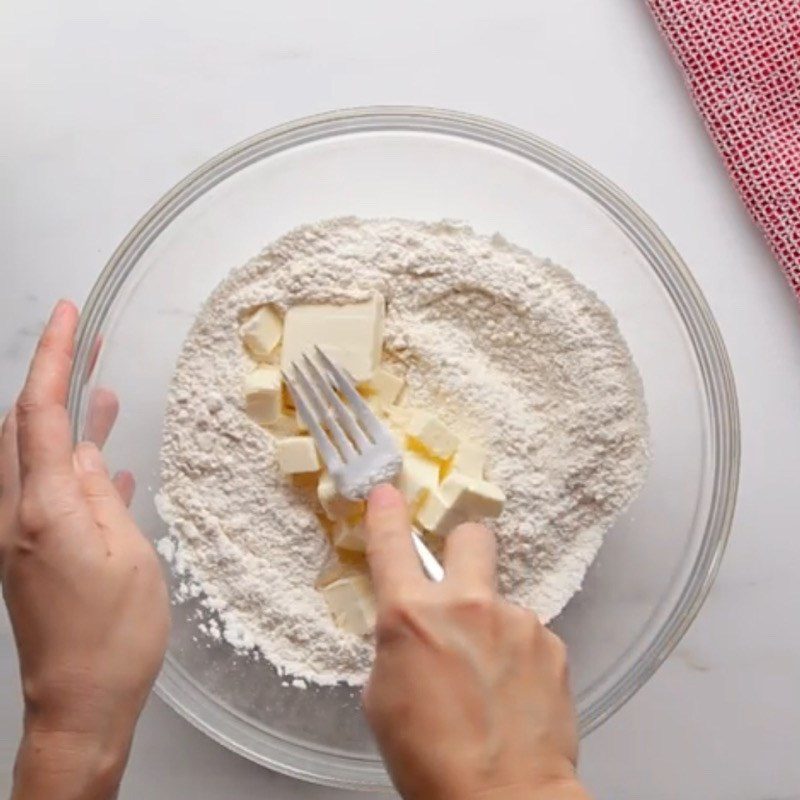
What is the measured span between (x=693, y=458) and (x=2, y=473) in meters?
0.62

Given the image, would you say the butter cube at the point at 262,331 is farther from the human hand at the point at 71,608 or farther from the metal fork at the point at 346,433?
the human hand at the point at 71,608

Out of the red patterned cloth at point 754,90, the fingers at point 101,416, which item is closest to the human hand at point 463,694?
the fingers at point 101,416

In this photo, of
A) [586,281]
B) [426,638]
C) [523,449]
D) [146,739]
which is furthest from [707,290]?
[146,739]

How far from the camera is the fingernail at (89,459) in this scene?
986 millimetres

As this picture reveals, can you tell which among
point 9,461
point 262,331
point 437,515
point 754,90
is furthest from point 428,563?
Result: point 754,90

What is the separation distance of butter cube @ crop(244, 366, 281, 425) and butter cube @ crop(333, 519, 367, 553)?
111mm

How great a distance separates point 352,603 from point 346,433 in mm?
158

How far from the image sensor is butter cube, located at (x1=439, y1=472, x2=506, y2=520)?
3.30ft

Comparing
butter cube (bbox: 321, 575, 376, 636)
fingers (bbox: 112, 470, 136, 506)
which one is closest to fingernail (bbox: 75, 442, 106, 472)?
fingers (bbox: 112, 470, 136, 506)

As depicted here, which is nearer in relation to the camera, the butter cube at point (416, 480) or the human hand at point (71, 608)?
the human hand at point (71, 608)

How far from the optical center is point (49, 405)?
961 mm

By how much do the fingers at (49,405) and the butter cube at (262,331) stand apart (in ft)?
0.49

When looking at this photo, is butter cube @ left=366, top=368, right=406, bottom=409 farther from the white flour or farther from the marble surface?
the marble surface

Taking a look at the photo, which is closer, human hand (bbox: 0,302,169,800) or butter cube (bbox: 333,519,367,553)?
human hand (bbox: 0,302,169,800)
